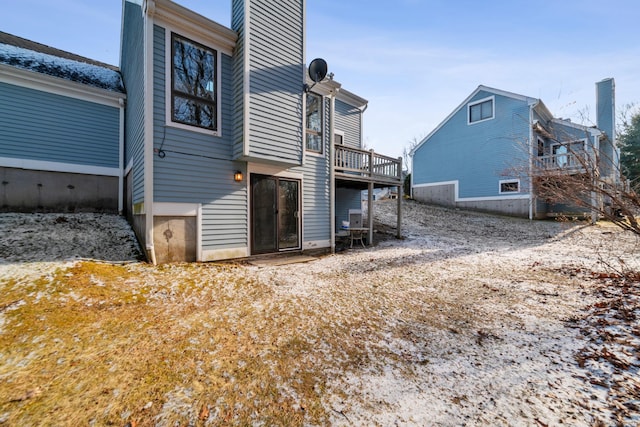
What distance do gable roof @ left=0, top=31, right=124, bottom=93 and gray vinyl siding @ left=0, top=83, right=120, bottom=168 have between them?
0.80m

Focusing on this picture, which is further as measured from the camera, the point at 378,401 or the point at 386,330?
the point at 386,330

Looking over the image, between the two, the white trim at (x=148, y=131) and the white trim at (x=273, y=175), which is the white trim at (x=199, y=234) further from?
the white trim at (x=273, y=175)

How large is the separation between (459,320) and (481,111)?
696 inches

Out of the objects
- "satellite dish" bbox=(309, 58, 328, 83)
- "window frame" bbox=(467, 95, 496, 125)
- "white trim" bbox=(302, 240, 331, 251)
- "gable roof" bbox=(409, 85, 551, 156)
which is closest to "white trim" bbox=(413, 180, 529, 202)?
"gable roof" bbox=(409, 85, 551, 156)

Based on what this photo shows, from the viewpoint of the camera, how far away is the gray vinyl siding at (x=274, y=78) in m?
6.18

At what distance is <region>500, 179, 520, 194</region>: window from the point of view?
14.8m

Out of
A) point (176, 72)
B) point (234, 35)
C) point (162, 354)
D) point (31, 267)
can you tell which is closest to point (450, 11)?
point (234, 35)

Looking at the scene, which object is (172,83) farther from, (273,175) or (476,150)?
(476,150)

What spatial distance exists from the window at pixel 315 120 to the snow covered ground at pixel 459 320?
11.9 feet

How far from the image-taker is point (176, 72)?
18.8 ft

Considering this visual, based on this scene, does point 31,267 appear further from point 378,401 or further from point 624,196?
point 624,196

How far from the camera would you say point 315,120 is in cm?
825

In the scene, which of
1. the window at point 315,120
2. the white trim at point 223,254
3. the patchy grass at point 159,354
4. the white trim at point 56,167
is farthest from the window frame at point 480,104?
the white trim at point 56,167

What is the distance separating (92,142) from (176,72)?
17.0 feet
